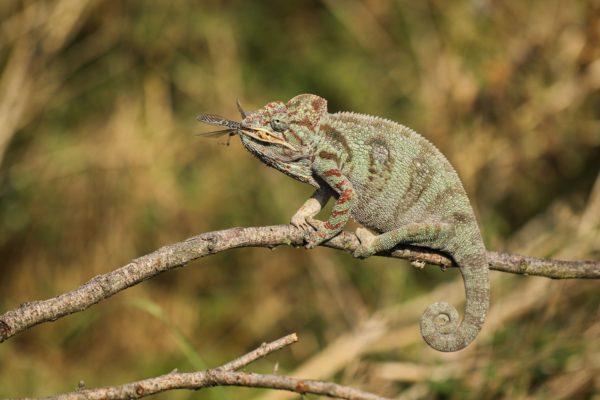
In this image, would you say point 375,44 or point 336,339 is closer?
point 336,339

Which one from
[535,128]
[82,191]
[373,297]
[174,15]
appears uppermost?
[174,15]

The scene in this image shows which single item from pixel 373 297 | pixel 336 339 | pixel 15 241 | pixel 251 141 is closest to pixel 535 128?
pixel 373 297

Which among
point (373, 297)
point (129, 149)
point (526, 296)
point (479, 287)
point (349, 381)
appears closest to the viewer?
point (479, 287)

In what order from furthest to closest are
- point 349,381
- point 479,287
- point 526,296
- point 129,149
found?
1. point 129,149
2. point 526,296
3. point 349,381
4. point 479,287

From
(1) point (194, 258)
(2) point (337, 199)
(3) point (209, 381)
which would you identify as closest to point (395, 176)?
(2) point (337, 199)

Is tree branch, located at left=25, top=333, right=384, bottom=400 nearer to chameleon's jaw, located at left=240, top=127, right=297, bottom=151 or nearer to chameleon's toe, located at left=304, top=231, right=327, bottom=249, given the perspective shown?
chameleon's toe, located at left=304, top=231, right=327, bottom=249

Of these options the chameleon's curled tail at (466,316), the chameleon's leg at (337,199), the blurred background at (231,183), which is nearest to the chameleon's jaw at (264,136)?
the chameleon's leg at (337,199)

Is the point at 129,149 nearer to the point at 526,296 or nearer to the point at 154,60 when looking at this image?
the point at 154,60
